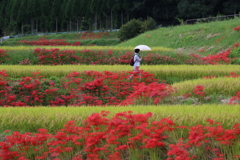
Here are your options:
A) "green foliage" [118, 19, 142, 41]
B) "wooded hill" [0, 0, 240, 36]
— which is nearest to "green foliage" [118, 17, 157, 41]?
"green foliage" [118, 19, 142, 41]

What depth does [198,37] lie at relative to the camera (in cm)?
3119

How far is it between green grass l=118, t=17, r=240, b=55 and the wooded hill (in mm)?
17211

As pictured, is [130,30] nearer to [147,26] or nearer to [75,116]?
[147,26]

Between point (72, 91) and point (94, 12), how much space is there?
183 feet

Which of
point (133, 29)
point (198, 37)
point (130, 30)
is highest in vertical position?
point (133, 29)

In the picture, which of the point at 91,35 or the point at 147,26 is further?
the point at 91,35

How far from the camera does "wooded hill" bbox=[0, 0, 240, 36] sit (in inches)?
2101

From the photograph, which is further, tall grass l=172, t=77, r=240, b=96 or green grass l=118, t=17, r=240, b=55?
green grass l=118, t=17, r=240, b=55

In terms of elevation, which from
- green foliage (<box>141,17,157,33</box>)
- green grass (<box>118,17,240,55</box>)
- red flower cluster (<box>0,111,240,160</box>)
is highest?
green foliage (<box>141,17,157,33</box>)

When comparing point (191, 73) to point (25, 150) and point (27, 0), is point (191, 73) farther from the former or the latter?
point (27, 0)

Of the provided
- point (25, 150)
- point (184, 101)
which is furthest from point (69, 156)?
point (184, 101)

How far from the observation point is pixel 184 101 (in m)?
10.9

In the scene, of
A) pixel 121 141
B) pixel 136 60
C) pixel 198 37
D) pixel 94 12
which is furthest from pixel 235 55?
pixel 94 12

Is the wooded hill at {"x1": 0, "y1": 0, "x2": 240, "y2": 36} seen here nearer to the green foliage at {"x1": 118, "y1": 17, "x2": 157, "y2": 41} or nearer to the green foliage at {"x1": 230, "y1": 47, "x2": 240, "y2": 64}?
the green foliage at {"x1": 118, "y1": 17, "x2": 157, "y2": 41}
